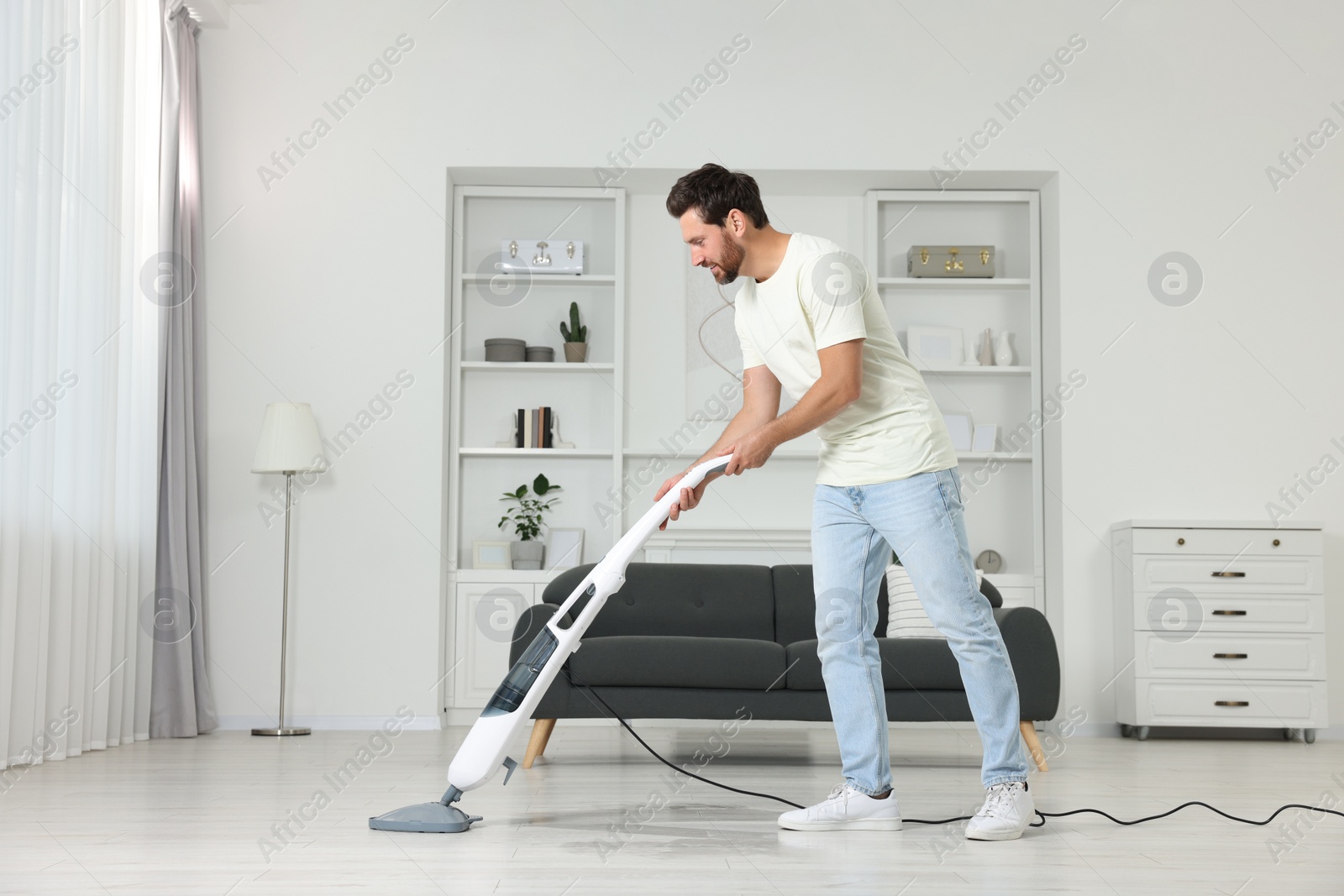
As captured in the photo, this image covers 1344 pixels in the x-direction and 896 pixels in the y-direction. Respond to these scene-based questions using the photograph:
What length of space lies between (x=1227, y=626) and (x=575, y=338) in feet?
9.12

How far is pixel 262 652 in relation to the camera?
4.49 meters

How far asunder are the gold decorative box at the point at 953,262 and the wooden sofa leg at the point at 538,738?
260cm

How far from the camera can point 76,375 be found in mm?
3531

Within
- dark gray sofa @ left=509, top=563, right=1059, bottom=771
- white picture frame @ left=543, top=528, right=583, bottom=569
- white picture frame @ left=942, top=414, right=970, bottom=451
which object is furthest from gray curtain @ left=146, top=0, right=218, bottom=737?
white picture frame @ left=942, top=414, right=970, bottom=451

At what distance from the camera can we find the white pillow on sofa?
12.3 feet

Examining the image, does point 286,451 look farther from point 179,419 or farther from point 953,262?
point 953,262

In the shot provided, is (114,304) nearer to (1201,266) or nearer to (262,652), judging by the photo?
(262,652)

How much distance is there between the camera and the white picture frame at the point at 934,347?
16.2 feet

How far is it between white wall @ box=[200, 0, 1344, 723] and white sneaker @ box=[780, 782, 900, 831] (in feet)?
8.39

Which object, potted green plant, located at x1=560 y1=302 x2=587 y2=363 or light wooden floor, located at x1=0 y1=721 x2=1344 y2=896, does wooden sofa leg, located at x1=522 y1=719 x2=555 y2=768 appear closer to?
light wooden floor, located at x1=0 y1=721 x2=1344 y2=896

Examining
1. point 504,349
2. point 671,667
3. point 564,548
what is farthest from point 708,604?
point 504,349


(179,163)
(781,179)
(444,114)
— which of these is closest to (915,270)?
(781,179)

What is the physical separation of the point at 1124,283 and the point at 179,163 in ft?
12.2

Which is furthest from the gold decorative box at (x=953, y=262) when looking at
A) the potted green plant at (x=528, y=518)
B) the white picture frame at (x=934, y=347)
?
the potted green plant at (x=528, y=518)
